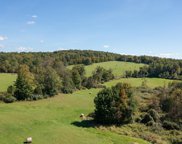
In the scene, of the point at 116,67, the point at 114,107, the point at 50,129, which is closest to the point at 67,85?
the point at 114,107

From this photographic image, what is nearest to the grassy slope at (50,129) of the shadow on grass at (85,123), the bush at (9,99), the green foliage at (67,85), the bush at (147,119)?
the shadow on grass at (85,123)

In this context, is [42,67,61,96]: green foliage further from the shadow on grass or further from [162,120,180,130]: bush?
[162,120,180,130]: bush

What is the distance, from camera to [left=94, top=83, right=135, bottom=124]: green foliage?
4919 centimetres

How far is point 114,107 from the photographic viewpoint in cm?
4934

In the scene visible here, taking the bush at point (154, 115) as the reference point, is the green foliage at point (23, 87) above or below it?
above

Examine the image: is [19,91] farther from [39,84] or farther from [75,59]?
[75,59]

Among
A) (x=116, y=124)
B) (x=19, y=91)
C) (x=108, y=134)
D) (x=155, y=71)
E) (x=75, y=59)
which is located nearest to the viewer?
(x=108, y=134)

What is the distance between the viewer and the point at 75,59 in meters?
153

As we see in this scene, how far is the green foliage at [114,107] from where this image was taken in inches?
1937

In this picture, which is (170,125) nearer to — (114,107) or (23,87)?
(114,107)

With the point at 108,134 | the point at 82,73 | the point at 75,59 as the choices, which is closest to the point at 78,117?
the point at 108,134

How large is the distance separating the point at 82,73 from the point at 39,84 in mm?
36919

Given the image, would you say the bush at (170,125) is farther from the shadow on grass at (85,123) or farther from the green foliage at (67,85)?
the green foliage at (67,85)

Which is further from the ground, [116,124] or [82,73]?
[82,73]
